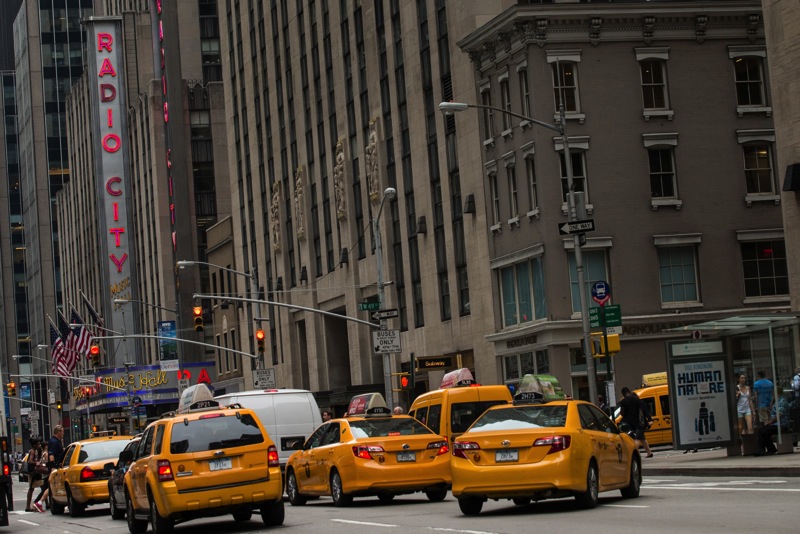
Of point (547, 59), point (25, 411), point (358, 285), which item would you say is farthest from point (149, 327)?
point (547, 59)

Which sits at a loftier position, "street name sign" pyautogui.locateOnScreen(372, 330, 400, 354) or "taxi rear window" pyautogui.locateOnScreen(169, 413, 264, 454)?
"street name sign" pyautogui.locateOnScreen(372, 330, 400, 354)

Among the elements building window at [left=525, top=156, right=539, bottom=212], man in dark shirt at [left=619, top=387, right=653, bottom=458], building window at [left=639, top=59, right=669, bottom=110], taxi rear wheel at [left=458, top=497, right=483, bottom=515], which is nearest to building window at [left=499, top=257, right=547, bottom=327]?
building window at [left=525, top=156, right=539, bottom=212]

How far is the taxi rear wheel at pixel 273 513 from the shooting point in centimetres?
2072

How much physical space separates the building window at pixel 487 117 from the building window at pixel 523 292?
4.87 metres

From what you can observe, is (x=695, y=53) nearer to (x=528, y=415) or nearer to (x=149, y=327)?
(x=528, y=415)

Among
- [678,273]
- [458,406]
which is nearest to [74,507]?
[458,406]

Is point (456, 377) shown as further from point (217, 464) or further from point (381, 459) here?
point (217, 464)

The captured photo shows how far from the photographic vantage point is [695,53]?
47.8 meters

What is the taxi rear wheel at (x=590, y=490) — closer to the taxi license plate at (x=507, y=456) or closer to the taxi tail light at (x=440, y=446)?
the taxi license plate at (x=507, y=456)

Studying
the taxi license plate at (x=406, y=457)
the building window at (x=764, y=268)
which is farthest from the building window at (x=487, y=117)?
the taxi license plate at (x=406, y=457)

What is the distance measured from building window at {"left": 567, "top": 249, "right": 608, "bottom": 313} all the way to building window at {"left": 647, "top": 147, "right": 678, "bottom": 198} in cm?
305

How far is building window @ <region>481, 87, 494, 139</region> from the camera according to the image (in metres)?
49.7

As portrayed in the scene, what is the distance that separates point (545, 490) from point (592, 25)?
98.8 ft

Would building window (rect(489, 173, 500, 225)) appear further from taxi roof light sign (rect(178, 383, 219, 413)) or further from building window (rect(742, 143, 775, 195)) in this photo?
taxi roof light sign (rect(178, 383, 219, 413))
